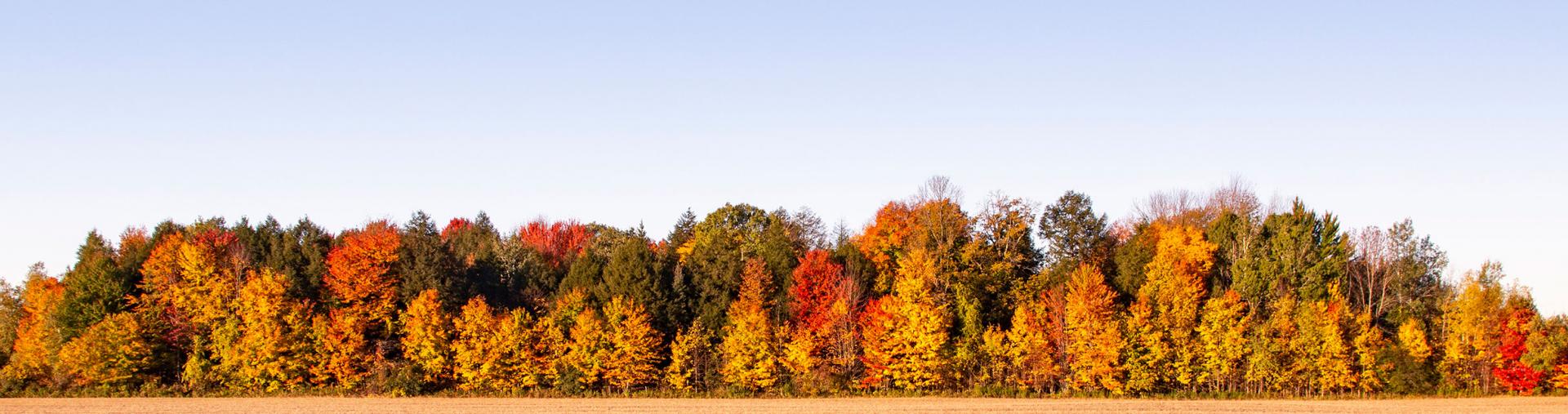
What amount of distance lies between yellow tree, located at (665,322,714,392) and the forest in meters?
0.15

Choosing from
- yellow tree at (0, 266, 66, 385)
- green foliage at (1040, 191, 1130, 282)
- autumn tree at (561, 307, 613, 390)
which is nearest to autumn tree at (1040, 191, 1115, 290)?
green foliage at (1040, 191, 1130, 282)

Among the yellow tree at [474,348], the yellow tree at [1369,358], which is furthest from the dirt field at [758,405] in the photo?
the yellow tree at [474,348]

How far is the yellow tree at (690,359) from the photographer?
7516 centimetres

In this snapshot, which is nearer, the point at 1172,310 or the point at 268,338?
the point at 268,338

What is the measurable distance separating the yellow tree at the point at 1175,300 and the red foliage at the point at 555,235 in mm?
56365

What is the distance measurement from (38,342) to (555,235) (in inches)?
2340

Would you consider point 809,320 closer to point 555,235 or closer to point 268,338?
point 268,338

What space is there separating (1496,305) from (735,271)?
4115 centimetres

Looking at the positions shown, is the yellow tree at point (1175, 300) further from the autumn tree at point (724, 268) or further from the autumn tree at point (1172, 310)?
the autumn tree at point (724, 268)

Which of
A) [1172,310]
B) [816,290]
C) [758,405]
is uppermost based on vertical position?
[816,290]

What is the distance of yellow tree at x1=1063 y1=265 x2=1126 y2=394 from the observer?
7269cm

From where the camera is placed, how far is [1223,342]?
74062 millimetres

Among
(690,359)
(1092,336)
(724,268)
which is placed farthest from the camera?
(724,268)

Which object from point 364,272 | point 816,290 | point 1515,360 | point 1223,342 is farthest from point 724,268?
point 1515,360
